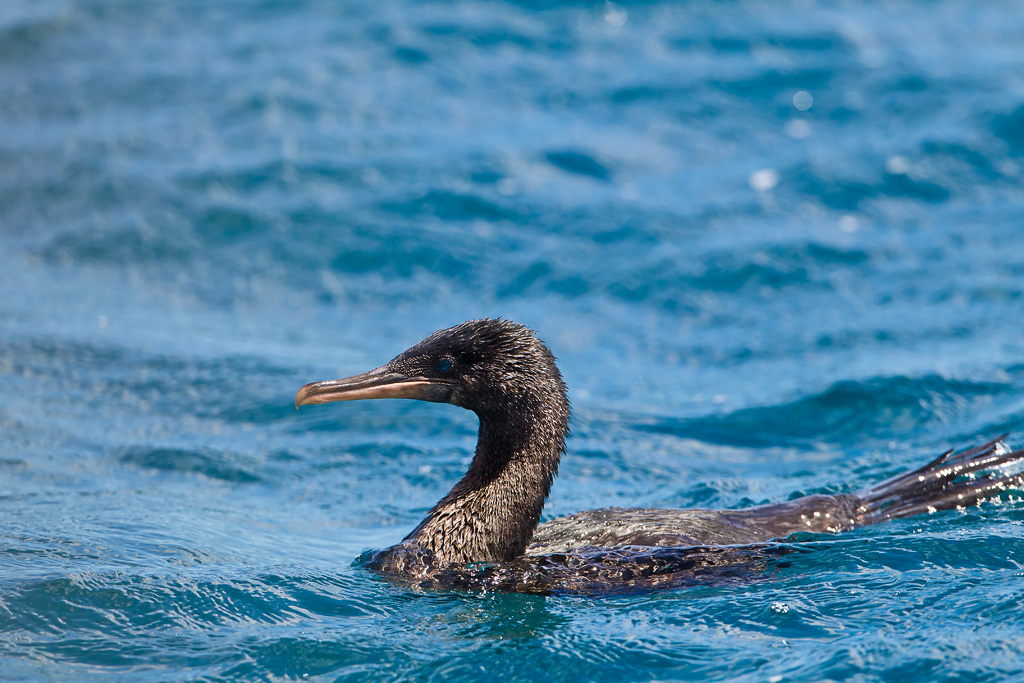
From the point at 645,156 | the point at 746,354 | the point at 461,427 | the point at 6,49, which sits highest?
the point at 6,49

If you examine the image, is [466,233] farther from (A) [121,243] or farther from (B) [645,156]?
(A) [121,243]

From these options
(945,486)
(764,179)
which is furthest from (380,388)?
(764,179)

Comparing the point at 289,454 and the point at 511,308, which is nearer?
the point at 289,454

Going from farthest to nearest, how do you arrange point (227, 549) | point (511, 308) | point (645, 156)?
point (645, 156) < point (511, 308) < point (227, 549)

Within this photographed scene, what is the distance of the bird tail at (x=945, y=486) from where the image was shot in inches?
241

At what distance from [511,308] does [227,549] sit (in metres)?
5.36

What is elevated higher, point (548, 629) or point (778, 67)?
point (778, 67)

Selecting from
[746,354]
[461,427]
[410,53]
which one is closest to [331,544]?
[461,427]

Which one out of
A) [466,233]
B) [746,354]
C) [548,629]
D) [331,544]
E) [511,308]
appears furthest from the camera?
[466,233]

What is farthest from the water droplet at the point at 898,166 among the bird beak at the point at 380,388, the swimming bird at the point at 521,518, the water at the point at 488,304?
the bird beak at the point at 380,388

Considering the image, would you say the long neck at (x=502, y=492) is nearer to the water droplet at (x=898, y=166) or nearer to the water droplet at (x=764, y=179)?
the water droplet at (x=764, y=179)

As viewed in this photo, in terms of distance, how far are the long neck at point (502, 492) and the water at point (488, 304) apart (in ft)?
1.28

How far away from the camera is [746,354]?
10.2 m

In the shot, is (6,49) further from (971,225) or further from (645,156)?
(971,225)
